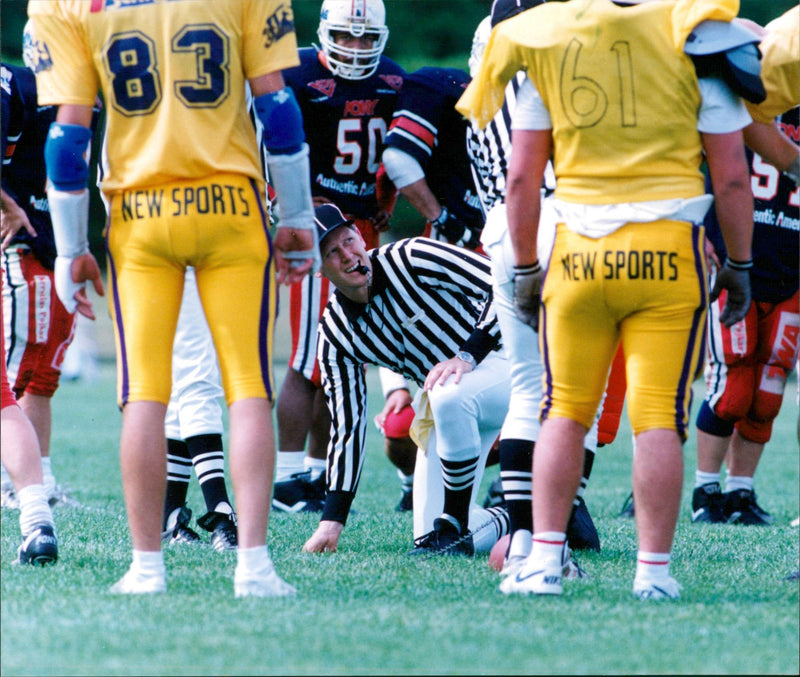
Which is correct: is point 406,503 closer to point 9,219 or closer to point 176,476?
point 176,476

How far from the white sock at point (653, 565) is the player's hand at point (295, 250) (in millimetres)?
1104

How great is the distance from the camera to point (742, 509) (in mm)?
5113

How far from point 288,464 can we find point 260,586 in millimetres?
2390

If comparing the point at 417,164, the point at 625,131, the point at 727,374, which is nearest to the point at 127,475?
the point at 625,131

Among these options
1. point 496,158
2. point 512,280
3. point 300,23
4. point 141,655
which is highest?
point 300,23

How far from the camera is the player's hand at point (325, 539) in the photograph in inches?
153

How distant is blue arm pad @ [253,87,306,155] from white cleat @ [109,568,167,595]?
110cm

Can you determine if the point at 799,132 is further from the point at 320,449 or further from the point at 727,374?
the point at 320,449

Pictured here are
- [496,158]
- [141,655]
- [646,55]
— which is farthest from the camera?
[496,158]

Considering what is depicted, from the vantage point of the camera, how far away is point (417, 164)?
16.5ft

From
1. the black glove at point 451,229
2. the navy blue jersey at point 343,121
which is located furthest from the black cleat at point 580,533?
the navy blue jersey at point 343,121

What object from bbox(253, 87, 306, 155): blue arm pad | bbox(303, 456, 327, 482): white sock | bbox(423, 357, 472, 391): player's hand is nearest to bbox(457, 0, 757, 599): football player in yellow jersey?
bbox(253, 87, 306, 155): blue arm pad

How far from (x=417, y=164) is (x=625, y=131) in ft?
7.25

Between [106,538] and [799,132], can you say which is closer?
[106,538]
